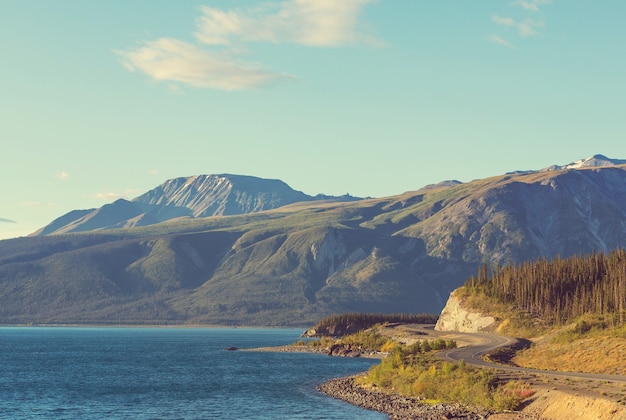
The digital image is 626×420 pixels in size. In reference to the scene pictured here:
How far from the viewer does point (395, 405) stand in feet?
324

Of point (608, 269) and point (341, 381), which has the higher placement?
point (608, 269)

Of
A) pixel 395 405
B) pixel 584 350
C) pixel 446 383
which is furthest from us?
pixel 584 350

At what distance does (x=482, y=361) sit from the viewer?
11750 cm

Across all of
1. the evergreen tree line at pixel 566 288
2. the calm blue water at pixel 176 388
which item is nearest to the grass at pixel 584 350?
the evergreen tree line at pixel 566 288

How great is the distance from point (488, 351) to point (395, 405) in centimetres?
3681

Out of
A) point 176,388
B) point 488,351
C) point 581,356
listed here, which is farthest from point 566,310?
point 176,388

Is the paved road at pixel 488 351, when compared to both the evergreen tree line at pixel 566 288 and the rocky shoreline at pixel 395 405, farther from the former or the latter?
the rocky shoreline at pixel 395 405

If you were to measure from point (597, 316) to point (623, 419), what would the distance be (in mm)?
78709

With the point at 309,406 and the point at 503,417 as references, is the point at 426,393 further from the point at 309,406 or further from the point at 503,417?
the point at 503,417

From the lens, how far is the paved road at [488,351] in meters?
97.5

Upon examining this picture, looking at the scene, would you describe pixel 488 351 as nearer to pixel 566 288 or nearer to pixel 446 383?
pixel 446 383

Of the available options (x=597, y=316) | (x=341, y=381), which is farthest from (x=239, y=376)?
(x=597, y=316)

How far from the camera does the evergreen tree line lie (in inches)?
6250

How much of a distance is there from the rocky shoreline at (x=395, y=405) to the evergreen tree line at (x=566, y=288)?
169 ft
